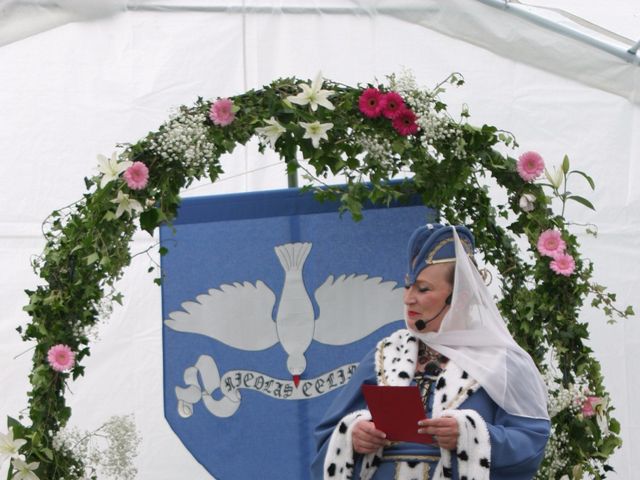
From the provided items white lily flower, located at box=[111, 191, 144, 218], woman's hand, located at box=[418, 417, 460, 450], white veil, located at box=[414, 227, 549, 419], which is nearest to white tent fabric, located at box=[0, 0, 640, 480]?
white lily flower, located at box=[111, 191, 144, 218]

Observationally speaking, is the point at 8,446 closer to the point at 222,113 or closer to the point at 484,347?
the point at 222,113

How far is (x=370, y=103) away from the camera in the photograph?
153 inches

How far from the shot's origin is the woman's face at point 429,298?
3.25 meters

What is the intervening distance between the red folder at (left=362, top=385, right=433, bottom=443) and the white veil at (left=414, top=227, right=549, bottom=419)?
0.20m

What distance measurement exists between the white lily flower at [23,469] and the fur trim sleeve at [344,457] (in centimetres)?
94

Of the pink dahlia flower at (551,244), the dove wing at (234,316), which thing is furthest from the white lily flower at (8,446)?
the pink dahlia flower at (551,244)

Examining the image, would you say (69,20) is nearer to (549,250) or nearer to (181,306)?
(181,306)

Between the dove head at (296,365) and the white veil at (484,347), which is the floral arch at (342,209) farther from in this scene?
the white veil at (484,347)

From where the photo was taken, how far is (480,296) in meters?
3.26

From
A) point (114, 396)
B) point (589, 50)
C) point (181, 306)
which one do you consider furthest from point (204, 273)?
point (589, 50)

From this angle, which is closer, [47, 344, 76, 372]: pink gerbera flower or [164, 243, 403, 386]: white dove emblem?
[47, 344, 76, 372]: pink gerbera flower

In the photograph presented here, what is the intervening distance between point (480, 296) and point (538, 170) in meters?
0.85

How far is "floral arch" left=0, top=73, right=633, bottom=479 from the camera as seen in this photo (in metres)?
3.73

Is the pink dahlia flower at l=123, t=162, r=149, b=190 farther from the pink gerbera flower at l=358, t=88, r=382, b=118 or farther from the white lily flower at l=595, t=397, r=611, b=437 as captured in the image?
the white lily flower at l=595, t=397, r=611, b=437
